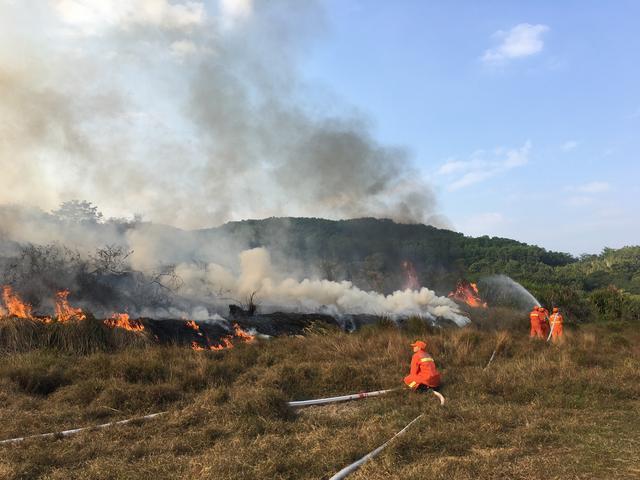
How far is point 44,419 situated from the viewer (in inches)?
265

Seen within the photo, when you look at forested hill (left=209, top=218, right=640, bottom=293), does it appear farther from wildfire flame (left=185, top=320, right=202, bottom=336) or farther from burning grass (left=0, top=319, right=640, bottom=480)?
burning grass (left=0, top=319, right=640, bottom=480)

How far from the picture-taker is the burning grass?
4863 millimetres

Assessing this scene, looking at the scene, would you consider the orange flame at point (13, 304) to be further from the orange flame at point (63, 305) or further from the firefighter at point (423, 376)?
the firefighter at point (423, 376)


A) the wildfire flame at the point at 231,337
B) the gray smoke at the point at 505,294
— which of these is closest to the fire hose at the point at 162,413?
the wildfire flame at the point at 231,337

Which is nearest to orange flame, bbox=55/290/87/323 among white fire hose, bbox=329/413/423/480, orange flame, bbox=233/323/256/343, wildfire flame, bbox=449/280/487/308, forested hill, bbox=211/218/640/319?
orange flame, bbox=233/323/256/343

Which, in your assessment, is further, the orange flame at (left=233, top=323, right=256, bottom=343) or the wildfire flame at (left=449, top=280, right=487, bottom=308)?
the wildfire flame at (left=449, top=280, right=487, bottom=308)

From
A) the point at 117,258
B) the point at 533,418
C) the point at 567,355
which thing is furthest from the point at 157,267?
the point at 533,418

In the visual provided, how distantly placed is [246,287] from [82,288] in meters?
11.0

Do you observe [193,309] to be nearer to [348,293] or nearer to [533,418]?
[348,293]

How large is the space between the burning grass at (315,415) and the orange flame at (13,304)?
447 cm

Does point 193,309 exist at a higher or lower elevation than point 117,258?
lower

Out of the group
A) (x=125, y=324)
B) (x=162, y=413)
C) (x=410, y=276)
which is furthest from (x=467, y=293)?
(x=162, y=413)

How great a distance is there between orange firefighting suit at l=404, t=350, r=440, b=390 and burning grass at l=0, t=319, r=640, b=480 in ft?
0.89

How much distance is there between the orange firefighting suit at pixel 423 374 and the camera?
26.3ft
